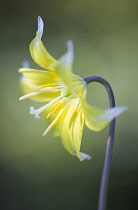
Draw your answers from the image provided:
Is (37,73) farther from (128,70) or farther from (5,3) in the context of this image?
(5,3)

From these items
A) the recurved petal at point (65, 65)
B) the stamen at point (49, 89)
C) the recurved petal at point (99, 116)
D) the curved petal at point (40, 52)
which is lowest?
the recurved petal at point (99, 116)

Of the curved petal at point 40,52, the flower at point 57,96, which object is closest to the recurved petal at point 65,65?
the flower at point 57,96

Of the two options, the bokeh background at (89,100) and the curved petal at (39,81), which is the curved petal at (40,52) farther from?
the bokeh background at (89,100)

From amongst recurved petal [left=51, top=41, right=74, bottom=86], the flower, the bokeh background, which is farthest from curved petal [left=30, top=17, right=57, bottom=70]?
the bokeh background

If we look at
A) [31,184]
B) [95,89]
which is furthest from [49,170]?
[95,89]

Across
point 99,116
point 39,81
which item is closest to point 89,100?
point 39,81

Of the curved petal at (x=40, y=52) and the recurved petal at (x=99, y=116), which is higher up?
the curved petal at (x=40, y=52)

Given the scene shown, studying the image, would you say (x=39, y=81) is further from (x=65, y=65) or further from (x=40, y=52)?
(x=65, y=65)
